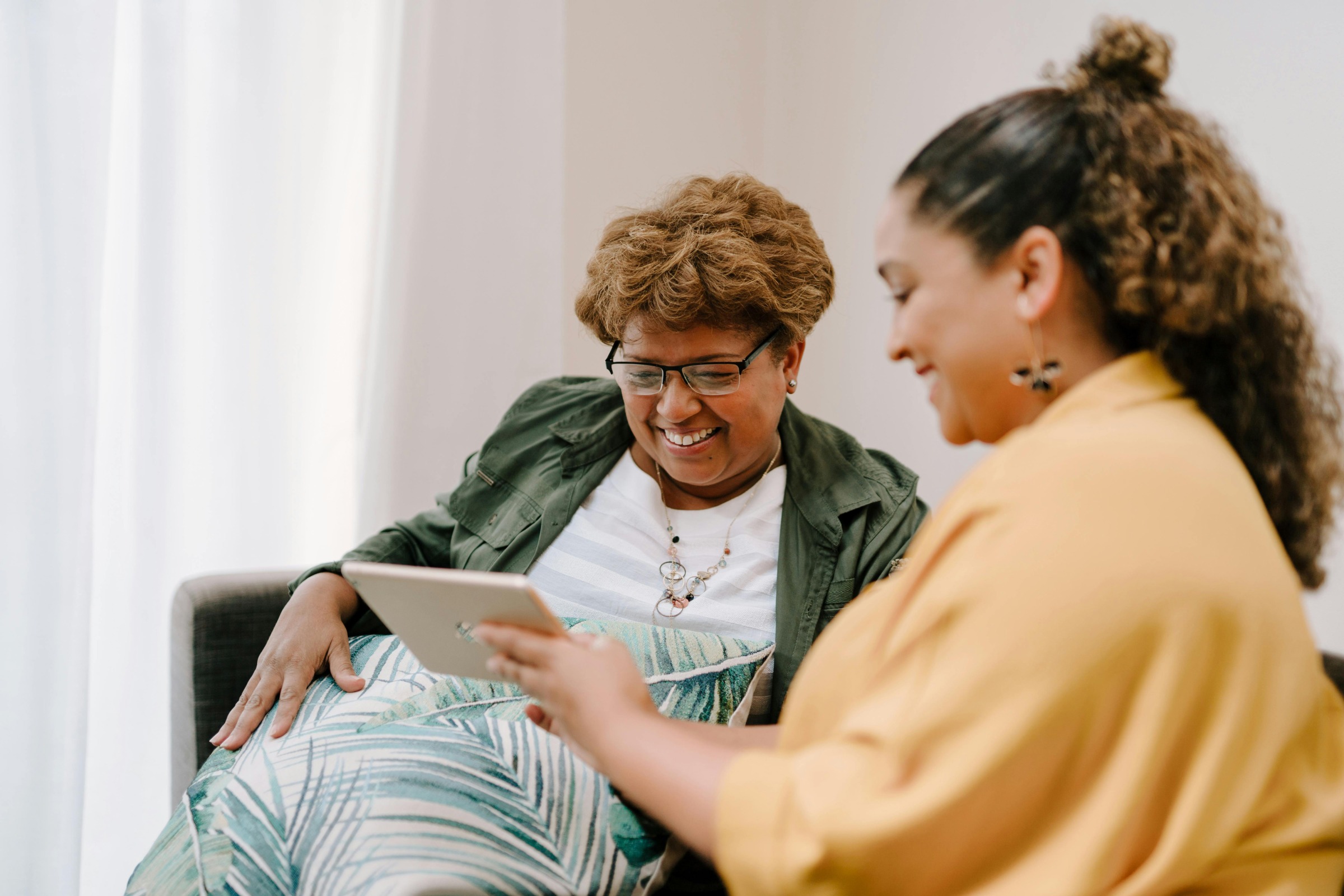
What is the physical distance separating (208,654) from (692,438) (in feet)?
2.74

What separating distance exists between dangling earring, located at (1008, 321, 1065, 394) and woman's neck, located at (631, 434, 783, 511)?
2.64 ft

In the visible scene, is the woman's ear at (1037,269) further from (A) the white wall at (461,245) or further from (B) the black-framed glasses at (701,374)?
(A) the white wall at (461,245)

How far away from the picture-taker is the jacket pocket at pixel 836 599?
4.72 ft

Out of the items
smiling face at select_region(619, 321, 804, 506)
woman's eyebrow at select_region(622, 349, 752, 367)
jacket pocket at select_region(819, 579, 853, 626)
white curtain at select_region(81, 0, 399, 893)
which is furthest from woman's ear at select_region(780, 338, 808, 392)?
white curtain at select_region(81, 0, 399, 893)

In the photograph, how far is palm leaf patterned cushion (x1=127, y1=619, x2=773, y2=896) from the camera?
0.97 m

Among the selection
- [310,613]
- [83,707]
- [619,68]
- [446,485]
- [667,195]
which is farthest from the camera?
[619,68]

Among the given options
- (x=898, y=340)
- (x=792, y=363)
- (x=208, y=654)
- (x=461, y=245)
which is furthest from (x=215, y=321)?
(x=898, y=340)

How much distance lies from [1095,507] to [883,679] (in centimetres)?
19

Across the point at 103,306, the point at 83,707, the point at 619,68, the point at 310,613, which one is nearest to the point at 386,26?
the point at 619,68

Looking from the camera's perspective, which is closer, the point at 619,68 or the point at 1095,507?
the point at 1095,507

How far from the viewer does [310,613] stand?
4.77ft

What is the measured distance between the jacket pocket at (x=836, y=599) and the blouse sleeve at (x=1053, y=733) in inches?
29.3

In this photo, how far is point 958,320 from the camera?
→ 0.81m

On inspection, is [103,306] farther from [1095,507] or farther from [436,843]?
[1095,507]
